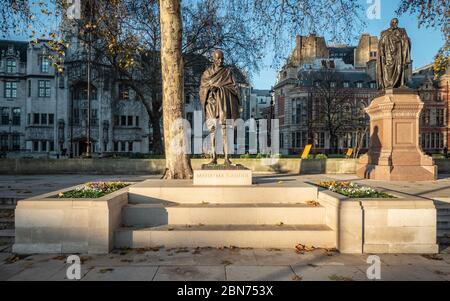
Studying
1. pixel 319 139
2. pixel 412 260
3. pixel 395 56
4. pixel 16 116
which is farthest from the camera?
pixel 319 139

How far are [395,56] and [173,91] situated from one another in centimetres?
1075

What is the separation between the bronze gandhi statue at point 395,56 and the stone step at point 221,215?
10.7 meters

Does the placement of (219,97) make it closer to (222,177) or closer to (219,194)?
(222,177)

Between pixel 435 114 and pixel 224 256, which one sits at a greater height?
pixel 435 114

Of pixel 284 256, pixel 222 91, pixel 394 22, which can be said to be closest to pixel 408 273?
pixel 284 256

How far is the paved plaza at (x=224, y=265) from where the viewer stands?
4.88 meters

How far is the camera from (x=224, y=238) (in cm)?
638

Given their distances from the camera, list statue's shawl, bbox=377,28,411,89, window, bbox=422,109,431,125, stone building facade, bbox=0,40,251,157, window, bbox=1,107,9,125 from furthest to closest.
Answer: window, bbox=422,109,431,125 < window, bbox=1,107,9,125 < stone building facade, bbox=0,40,251,157 < statue's shawl, bbox=377,28,411,89

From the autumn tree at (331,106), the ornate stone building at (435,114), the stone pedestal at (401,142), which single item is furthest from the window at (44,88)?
the ornate stone building at (435,114)

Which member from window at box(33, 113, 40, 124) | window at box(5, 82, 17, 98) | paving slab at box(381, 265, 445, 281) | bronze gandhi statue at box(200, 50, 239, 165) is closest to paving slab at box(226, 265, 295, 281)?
paving slab at box(381, 265, 445, 281)

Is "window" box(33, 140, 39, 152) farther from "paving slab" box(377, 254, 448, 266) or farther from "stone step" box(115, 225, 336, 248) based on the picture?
"paving slab" box(377, 254, 448, 266)

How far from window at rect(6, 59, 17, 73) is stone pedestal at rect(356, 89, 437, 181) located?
2446 inches

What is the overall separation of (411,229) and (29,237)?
729cm

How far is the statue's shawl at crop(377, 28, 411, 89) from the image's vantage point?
48.4ft
